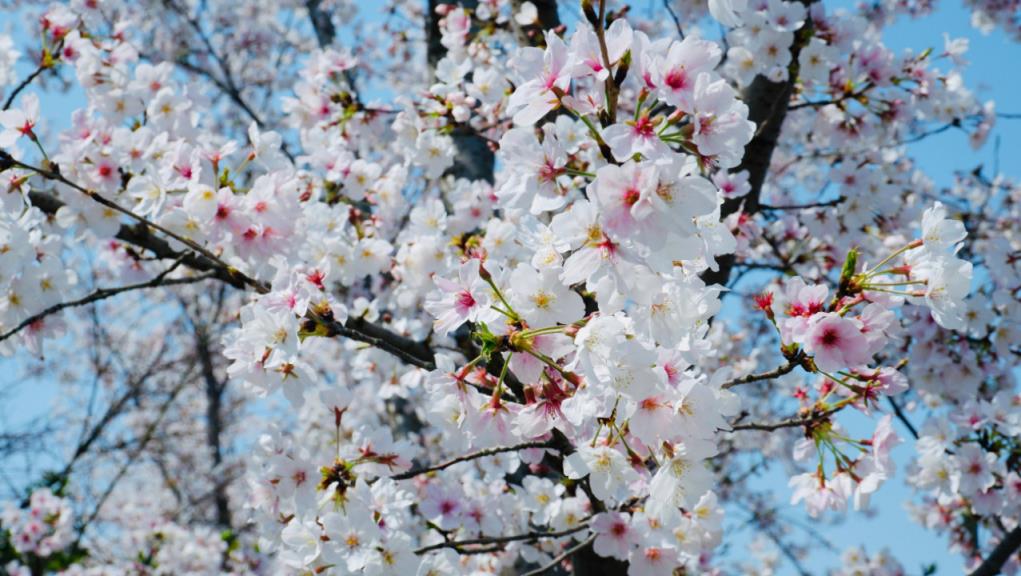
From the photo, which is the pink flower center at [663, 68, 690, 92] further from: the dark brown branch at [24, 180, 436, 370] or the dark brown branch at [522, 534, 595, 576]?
the dark brown branch at [522, 534, 595, 576]

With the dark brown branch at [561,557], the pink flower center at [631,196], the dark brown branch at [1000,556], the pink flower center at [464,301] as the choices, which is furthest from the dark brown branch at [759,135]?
the pink flower center at [631,196]

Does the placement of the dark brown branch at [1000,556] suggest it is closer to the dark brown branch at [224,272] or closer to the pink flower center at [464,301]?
the dark brown branch at [224,272]

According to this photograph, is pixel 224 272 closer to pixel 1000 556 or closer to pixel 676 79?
pixel 676 79

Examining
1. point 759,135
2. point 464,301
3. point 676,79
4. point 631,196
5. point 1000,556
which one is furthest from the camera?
point 759,135

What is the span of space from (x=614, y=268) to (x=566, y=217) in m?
0.12

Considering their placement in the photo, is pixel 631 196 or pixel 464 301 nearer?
pixel 631 196

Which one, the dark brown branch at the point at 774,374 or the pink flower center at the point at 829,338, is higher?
the pink flower center at the point at 829,338

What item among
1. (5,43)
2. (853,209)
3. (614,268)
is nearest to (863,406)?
(614,268)

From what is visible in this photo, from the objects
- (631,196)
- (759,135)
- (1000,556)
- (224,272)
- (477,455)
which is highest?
(224,272)

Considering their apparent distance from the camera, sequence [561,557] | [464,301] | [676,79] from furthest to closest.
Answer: [561,557]
[464,301]
[676,79]

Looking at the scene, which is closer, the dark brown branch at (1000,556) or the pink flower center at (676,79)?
the pink flower center at (676,79)

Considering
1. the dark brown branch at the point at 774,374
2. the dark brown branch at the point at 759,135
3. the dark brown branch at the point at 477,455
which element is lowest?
the dark brown branch at the point at 759,135

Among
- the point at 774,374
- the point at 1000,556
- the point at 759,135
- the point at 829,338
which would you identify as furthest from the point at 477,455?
the point at 1000,556

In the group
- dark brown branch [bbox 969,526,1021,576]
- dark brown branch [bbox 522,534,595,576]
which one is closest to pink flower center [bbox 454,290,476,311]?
dark brown branch [bbox 522,534,595,576]
